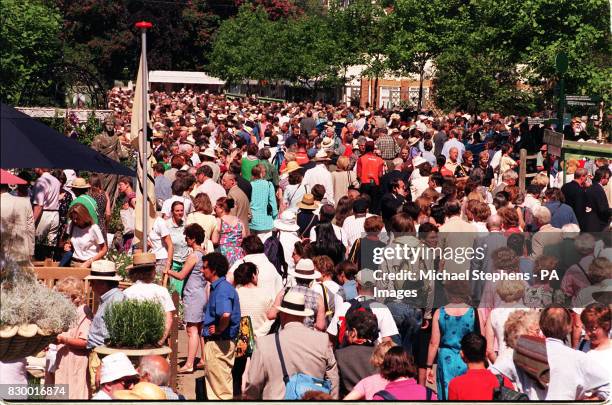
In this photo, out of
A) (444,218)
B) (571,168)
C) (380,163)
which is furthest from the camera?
(380,163)

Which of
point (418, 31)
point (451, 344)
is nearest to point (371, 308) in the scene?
point (451, 344)

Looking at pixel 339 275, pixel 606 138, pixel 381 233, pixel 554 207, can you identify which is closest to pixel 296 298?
pixel 339 275

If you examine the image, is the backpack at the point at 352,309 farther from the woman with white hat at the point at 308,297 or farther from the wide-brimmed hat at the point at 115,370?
the wide-brimmed hat at the point at 115,370

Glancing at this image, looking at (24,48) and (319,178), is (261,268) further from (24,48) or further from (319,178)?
(24,48)

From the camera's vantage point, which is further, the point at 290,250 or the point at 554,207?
the point at 554,207

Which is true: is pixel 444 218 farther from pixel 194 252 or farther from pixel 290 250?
pixel 194 252

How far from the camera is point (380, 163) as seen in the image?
17875 mm

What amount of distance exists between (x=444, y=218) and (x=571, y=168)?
457 cm

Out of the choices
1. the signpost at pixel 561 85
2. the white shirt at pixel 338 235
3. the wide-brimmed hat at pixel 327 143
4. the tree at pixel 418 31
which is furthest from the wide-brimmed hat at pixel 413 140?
the tree at pixel 418 31

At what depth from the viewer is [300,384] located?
7508mm

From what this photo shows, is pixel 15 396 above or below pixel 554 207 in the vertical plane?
below

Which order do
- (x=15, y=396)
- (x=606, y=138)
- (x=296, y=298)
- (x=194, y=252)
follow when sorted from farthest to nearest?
1. (x=606, y=138)
2. (x=194, y=252)
3. (x=296, y=298)
4. (x=15, y=396)

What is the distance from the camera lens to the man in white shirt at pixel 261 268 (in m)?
10.0

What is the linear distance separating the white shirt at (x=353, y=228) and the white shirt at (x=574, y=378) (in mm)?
5681
